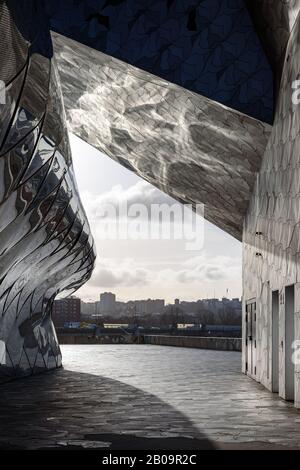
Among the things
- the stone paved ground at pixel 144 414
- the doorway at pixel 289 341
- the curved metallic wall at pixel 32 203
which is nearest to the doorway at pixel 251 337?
the stone paved ground at pixel 144 414

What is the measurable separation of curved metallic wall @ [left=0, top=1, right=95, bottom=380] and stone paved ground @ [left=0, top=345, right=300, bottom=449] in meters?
2.31

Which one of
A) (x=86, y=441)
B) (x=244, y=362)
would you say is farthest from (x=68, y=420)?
(x=244, y=362)

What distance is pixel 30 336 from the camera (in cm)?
2288

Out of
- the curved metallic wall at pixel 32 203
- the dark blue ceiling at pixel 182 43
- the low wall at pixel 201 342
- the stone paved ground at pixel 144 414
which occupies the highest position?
the dark blue ceiling at pixel 182 43

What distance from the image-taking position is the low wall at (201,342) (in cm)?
4381

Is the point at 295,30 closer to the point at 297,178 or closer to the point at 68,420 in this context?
the point at 297,178

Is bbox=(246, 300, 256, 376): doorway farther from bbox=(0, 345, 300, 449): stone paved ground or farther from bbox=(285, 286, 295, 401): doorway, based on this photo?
bbox=(285, 286, 295, 401): doorway

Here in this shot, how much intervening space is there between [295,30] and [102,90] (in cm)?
682

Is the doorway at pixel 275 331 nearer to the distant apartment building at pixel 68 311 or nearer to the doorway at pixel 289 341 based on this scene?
the doorway at pixel 289 341

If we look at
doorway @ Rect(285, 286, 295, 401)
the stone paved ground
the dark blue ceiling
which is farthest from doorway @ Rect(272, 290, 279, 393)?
the dark blue ceiling

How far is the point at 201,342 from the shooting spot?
47.4 meters

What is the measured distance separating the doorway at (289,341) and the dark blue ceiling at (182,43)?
4.55 m

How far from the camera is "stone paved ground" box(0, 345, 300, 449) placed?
379 inches

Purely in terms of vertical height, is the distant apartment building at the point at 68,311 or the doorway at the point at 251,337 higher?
the distant apartment building at the point at 68,311
